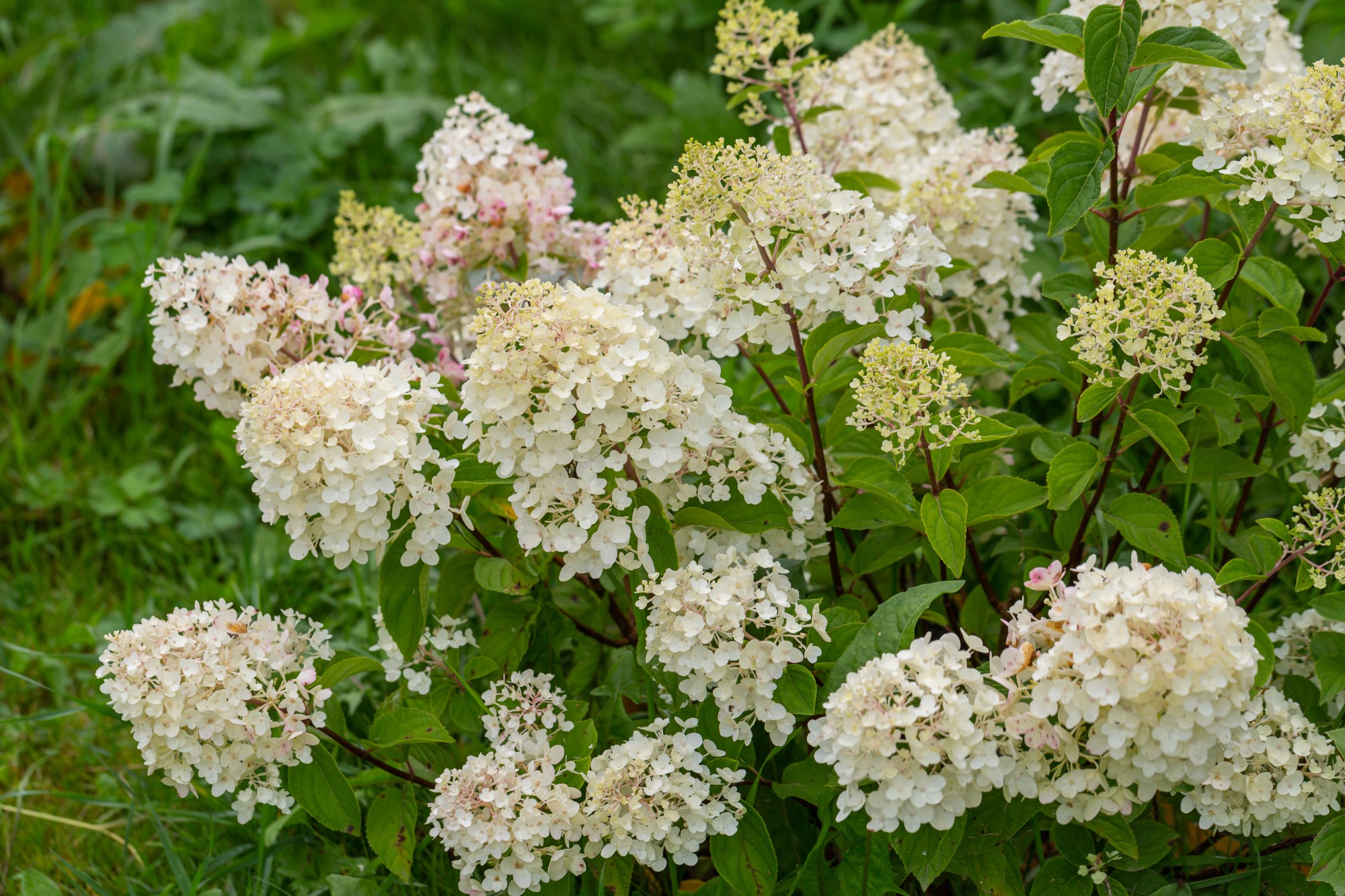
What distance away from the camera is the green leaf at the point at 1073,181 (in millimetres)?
1672

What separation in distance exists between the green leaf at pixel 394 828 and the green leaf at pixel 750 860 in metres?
0.45

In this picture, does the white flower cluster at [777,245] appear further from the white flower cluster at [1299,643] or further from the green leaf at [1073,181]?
the white flower cluster at [1299,643]

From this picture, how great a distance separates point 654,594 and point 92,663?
71.9 inches

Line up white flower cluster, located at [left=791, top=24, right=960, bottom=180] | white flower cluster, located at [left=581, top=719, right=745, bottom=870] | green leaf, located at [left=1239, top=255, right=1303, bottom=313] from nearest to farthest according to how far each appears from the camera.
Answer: white flower cluster, located at [left=581, top=719, right=745, bottom=870] < green leaf, located at [left=1239, top=255, right=1303, bottom=313] < white flower cluster, located at [left=791, top=24, right=960, bottom=180]

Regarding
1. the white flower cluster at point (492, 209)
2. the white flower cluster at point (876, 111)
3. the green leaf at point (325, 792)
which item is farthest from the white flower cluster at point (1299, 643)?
the green leaf at point (325, 792)

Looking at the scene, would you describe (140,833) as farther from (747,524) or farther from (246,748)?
(747,524)

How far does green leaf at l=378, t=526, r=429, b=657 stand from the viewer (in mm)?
1723

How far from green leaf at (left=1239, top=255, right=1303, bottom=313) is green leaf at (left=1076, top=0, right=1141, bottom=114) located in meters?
0.39

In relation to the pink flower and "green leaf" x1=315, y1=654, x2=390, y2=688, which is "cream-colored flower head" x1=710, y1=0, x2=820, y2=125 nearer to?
the pink flower

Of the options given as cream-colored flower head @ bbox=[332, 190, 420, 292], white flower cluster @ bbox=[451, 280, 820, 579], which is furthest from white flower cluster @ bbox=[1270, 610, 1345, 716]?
cream-colored flower head @ bbox=[332, 190, 420, 292]

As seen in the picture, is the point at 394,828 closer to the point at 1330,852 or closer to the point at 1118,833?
the point at 1118,833

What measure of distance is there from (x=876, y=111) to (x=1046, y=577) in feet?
4.05

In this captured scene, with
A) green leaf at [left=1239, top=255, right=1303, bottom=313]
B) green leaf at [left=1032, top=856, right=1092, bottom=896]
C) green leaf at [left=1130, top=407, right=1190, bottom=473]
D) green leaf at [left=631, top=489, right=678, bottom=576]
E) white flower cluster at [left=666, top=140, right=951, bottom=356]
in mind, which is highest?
white flower cluster at [left=666, top=140, right=951, bottom=356]

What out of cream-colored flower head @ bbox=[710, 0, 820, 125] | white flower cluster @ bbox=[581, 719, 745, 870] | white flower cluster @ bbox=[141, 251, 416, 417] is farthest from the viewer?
cream-colored flower head @ bbox=[710, 0, 820, 125]
